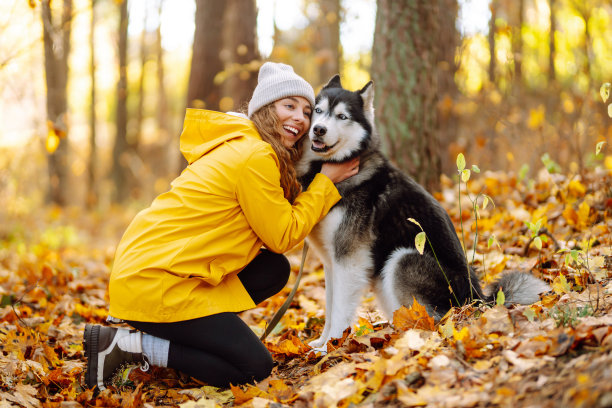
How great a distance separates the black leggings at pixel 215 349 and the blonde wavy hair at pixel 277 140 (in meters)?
0.86

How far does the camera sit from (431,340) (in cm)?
237

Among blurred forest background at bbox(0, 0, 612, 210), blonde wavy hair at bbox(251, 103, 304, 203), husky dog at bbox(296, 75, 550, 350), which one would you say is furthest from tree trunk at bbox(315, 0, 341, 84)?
blonde wavy hair at bbox(251, 103, 304, 203)

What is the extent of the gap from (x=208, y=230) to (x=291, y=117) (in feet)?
2.93

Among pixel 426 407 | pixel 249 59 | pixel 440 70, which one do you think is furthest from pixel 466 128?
pixel 426 407

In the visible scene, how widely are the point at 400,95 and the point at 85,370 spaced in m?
3.75

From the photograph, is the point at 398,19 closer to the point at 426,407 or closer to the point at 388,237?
the point at 388,237

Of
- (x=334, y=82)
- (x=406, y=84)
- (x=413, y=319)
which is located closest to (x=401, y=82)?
(x=406, y=84)

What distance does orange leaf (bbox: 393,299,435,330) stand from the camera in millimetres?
2608

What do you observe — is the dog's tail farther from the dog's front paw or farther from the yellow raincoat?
the yellow raincoat

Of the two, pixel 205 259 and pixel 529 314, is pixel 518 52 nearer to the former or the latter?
pixel 529 314

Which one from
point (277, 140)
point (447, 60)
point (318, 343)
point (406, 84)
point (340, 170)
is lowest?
point (318, 343)

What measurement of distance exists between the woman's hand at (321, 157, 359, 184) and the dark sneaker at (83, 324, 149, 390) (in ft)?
4.96

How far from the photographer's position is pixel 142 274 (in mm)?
2676

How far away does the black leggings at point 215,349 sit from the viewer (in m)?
2.75
